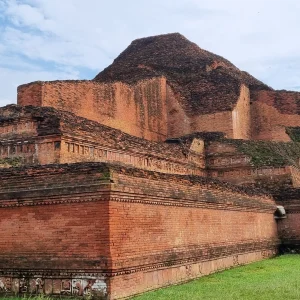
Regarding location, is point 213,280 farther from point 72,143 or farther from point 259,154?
point 259,154

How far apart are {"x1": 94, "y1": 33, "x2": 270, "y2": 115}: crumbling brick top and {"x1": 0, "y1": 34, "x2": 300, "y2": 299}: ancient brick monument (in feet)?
2.44

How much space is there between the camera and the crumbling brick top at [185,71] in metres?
23.5

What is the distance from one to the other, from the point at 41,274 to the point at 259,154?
12455mm

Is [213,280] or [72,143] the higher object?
[72,143]

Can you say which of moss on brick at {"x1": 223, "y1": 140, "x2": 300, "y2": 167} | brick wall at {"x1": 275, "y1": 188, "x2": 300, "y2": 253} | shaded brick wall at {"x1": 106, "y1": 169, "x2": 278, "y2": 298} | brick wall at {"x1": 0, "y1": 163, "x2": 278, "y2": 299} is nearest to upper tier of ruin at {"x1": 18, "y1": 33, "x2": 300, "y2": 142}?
moss on brick at {"x1": 223, "y1": 140, "x2": 300, "y2": 167}

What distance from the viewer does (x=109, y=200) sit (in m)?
7.89

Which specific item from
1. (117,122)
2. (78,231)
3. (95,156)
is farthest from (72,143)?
(117,122)

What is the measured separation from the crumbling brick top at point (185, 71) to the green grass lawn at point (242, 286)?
1249 centimetres

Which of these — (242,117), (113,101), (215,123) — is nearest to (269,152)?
(215,123)

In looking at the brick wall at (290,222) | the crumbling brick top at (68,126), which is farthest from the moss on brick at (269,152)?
the crumbling brick top at (68,126)

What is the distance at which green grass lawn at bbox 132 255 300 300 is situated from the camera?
8031 millimetres

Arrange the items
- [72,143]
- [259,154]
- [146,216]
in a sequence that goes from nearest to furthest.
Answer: [146,216], [72,143], [259,154]

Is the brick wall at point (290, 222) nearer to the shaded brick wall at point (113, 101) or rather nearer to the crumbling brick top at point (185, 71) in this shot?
the shaded brick wall at point (113, 101)

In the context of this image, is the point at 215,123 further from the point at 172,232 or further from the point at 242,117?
the point at 172,232
